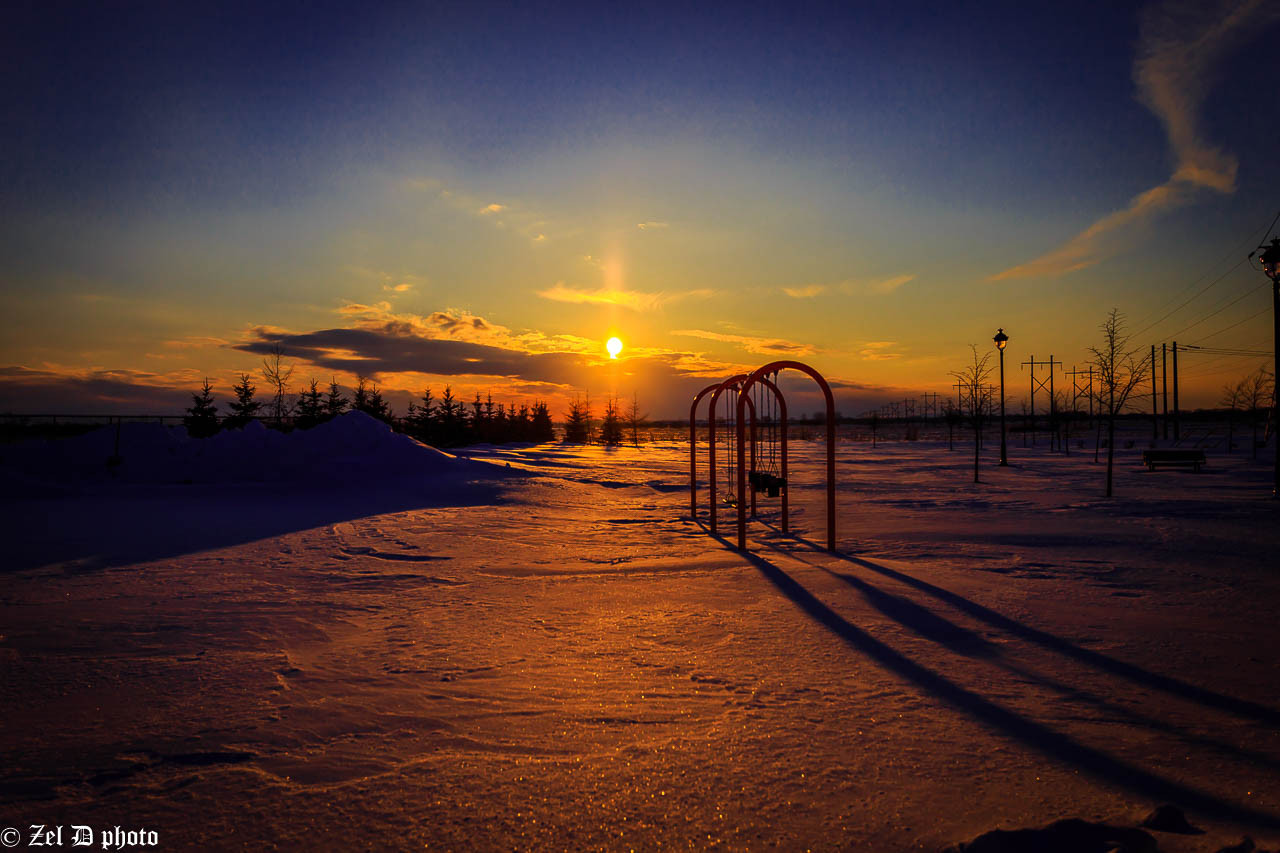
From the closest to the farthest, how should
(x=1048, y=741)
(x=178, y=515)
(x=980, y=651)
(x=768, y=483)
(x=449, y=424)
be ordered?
(x=1048, y=741), (x=980, y=651), (x=768, y=483), (x=178, y=515), (x=449, y=424)

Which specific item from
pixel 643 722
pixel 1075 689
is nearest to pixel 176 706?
pixel 643 722

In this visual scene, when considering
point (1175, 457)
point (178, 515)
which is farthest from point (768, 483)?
point (1175, 457)

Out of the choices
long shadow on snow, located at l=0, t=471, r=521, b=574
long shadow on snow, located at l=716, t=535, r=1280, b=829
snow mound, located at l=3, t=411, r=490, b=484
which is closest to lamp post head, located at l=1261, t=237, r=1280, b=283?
long shadow on snow, located at l=716, t=535, r=1280, b=829

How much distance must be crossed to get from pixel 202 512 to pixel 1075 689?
53.1 feet

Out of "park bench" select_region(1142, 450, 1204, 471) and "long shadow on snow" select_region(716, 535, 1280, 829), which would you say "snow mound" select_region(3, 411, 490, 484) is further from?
"park bench" select_region(1142, 450, 1204, 471)

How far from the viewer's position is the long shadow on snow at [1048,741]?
316 cm

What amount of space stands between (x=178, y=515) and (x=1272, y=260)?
25654 millimetres

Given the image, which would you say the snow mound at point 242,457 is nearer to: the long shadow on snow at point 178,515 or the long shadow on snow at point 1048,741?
the long shadow on snow at point 178,515

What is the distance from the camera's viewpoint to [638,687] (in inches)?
183

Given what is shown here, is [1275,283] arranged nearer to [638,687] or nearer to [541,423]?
[638,687]

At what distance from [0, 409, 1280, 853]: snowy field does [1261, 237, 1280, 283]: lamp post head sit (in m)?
8.48

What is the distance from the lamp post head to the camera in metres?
14.9

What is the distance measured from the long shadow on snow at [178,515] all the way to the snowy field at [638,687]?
16cm

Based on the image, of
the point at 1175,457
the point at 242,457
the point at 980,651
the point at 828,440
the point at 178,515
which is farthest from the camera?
the point at 1175,457
